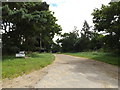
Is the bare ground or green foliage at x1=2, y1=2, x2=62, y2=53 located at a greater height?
green foliage at x1=2, y1=2, x2=62, y2=53

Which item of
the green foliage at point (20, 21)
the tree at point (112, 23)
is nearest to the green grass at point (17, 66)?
the green foliage at point (20, 21)

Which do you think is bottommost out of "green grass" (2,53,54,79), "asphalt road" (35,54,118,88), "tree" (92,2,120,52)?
"asphalt road" (35,54,118,88)

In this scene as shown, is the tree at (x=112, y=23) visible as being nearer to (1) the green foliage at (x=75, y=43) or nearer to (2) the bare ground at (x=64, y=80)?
(2) the bare ground at (x=64, y=80)

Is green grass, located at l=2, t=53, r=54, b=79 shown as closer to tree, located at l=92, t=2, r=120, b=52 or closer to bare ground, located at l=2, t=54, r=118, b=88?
bare ground, located at l=2, t=54, r=118, b=88

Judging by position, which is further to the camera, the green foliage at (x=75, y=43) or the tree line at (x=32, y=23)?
the green foliage at (x=75, y=43)

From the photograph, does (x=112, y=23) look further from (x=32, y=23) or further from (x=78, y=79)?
(x=78, y=79)

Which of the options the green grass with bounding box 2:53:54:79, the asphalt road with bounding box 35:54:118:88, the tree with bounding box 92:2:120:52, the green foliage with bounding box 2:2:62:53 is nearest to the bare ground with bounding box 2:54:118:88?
the asphalt road with bounding box 35:54:118:88

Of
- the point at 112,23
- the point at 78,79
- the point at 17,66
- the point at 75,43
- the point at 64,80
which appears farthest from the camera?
the point at 75,43

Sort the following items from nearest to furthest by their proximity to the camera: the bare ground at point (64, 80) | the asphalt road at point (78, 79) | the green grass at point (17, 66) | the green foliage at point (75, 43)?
the bare ground at point (64, 80), the asphalt road at point (78, 79), the green grass at point (17, 66), the green foliage at point (75, 43)

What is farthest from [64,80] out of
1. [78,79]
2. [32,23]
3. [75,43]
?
[75,43]

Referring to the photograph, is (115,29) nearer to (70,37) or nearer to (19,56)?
(19,56)

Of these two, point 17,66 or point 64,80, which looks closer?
point 64,80

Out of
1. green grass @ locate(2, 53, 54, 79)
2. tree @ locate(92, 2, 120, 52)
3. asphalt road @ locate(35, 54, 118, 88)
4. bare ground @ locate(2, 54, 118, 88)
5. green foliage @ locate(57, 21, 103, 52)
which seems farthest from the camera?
green foliage @ locate(57, 21, 103, 52)

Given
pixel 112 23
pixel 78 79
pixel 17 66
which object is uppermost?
pixel 112 23
